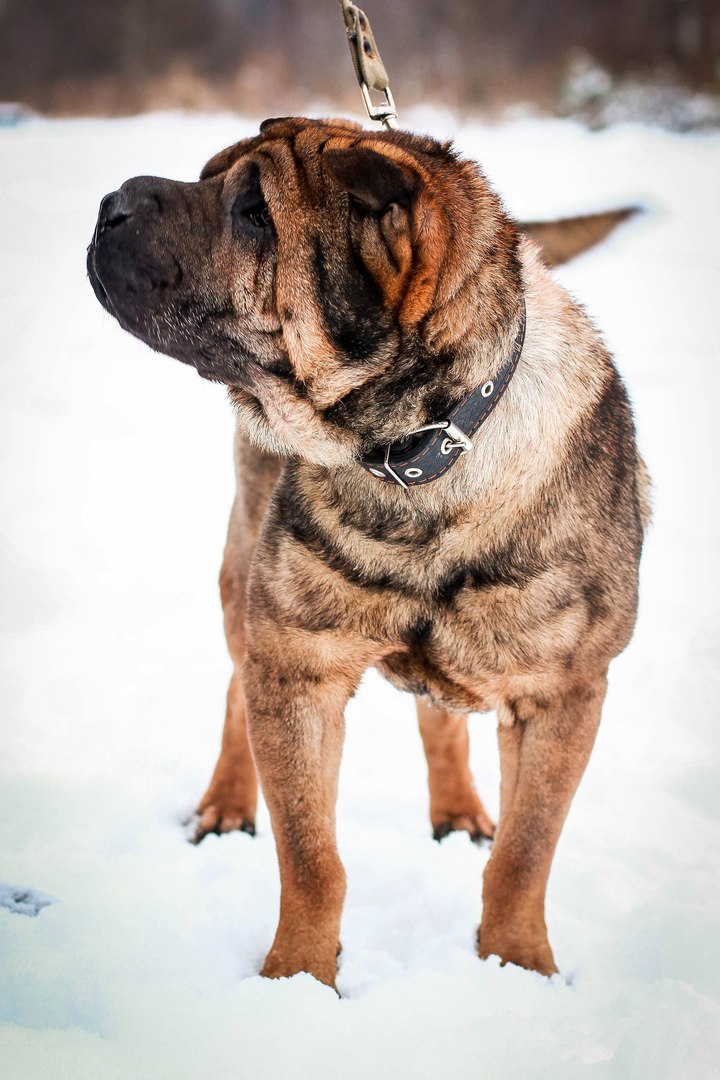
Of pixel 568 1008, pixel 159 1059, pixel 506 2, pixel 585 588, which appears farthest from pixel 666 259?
pixel 159 1059

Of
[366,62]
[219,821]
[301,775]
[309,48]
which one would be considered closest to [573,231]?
[366,62]

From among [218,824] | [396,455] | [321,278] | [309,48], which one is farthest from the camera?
[309,48]

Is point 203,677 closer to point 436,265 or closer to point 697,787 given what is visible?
point 697,787

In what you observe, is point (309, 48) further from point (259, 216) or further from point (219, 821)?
point (219, 821)

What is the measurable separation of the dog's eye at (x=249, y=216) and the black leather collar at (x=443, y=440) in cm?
57

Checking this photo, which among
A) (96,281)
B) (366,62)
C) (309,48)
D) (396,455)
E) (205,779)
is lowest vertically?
(205,779)

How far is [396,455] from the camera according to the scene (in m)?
2.31

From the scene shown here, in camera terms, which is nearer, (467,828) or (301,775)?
(301,775)

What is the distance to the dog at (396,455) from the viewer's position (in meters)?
2.21

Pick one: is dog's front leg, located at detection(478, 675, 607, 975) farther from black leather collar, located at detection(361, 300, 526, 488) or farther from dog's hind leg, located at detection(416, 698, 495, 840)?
dog's hind leg, located at detection(416, 698, 495, 840)

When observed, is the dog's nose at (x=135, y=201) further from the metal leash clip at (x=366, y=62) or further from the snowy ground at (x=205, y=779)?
the snowy ground at (x=205, y=779)

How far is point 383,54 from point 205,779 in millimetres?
7187

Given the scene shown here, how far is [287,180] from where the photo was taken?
2.22 m

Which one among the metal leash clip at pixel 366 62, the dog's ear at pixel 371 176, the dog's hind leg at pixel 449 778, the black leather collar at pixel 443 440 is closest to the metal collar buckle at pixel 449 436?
the black leather collar at pixel 443 440
